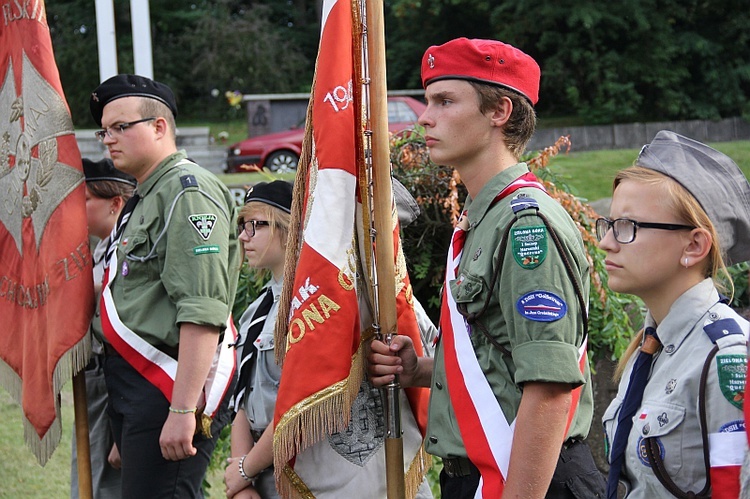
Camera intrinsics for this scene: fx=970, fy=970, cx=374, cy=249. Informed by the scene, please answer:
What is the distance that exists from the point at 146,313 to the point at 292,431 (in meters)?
1.06

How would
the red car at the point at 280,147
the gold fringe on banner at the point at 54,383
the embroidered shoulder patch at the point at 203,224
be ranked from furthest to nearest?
the red car at the point at 280,147 < the gold fringe on banner at the point at 54,383 < the embroidered shoulder patch at the point at 203,224

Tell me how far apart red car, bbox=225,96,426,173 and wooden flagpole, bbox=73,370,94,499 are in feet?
47.8

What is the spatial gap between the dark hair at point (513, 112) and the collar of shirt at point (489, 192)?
0.30ft

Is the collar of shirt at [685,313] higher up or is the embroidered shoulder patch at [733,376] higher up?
the collar of shirt at [685,313]

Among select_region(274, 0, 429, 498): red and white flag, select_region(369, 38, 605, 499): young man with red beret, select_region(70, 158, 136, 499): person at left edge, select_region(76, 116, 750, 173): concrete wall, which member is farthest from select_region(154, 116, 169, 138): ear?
select_region(76, 116, 750, 173): concrete wall

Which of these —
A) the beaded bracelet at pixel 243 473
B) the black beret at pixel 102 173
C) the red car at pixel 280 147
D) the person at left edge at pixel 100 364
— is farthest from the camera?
the red car at pixel 280 147

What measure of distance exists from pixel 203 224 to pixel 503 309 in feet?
5.47

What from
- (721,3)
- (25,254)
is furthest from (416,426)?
(721,3)

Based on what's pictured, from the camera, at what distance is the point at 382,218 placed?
3.12 meters

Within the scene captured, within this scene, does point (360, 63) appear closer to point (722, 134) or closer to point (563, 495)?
point (563, 495)

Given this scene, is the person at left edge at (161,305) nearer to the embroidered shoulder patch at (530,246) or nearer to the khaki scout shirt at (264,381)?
the khaki scout shirt at (264,381)

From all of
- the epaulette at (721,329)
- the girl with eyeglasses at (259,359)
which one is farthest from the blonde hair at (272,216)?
the epaulette at (721,329)

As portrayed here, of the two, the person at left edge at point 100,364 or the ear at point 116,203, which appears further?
the ear at point 116,203

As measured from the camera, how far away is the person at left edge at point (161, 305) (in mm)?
3738
